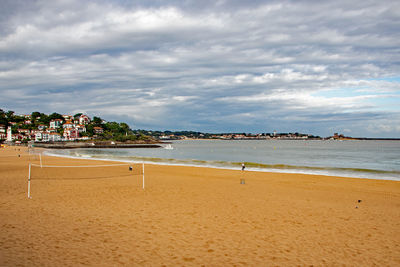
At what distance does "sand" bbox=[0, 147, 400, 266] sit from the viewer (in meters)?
6.34

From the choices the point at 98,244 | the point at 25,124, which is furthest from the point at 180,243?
the point at 25,124

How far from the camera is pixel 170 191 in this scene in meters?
14.7

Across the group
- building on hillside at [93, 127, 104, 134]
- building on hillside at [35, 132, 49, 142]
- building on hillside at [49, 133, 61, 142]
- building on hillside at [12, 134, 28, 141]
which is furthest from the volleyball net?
building on hillside at [93, 127, 104, 134]

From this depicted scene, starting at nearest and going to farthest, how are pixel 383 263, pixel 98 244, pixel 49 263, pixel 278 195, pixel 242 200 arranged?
1. pixel 49 263
2. pixel 383 263
3. pixel 98 244
4. pixel 242 200
5. pixel 278 195

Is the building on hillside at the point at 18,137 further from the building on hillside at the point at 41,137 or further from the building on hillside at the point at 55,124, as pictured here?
the building on hillside at the point at 55,124

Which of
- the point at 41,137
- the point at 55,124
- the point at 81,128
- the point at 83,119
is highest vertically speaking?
the point at 83,119

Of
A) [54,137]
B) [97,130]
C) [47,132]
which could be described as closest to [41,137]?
[54,137]

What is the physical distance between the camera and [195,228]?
8445 mm

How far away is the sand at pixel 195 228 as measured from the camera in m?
6.34

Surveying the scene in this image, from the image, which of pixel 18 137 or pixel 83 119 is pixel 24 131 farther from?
pixel 83 119

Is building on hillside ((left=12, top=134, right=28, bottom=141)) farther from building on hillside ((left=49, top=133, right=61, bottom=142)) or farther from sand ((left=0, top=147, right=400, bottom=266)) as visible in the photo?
sand ((left=0, top=147, right=400, bottom=266))

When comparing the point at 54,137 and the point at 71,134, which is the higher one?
the point at 71,134

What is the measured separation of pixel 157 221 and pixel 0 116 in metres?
199

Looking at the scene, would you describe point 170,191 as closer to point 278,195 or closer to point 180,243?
point 278,195
